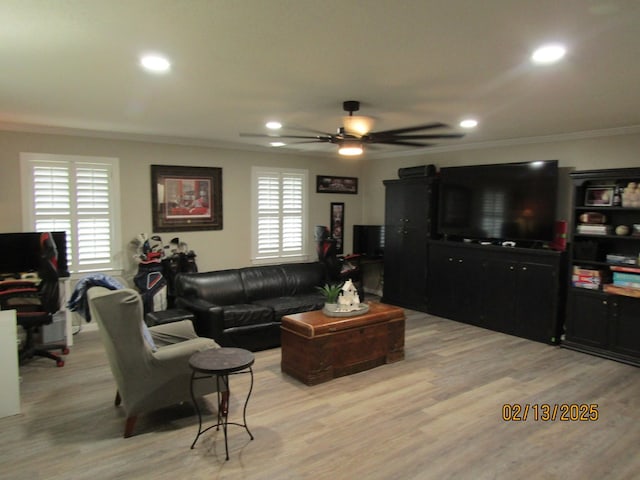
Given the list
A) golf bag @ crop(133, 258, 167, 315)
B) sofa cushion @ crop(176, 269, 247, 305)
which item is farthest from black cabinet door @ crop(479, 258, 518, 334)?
golf bag @ crop(133, 258, 167, 315)

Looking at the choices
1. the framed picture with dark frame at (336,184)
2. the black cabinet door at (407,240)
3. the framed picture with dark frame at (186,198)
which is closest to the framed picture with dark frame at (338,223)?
the framed picture with dark frame at (336,184)

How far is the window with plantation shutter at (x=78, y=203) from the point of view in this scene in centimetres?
513

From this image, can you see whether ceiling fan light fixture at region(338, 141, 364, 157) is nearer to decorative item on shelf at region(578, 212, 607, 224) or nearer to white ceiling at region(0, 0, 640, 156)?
white ceiling at region(0, 0, 640, 156)

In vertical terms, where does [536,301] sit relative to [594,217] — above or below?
below

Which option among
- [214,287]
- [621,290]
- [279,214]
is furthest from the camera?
[279,214]

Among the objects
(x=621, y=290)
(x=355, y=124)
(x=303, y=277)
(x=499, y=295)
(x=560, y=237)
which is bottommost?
(x=499, y=295)

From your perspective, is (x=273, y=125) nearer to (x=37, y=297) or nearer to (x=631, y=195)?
(x=37, y=297)

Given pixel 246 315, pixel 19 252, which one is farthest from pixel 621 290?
pixel 19 252

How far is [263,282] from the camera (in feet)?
19.0

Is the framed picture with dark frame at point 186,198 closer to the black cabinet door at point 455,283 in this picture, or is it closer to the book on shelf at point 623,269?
the black cabinet door at point 455,283

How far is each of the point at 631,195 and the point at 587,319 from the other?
145cm

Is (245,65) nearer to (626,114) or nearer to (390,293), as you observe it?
(626,114)

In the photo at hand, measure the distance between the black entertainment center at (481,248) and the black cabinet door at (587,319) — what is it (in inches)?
6.2

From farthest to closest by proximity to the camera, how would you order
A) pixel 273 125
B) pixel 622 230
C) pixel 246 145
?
pixel 246 145 → pixel 273 125 → pixel 622 230
